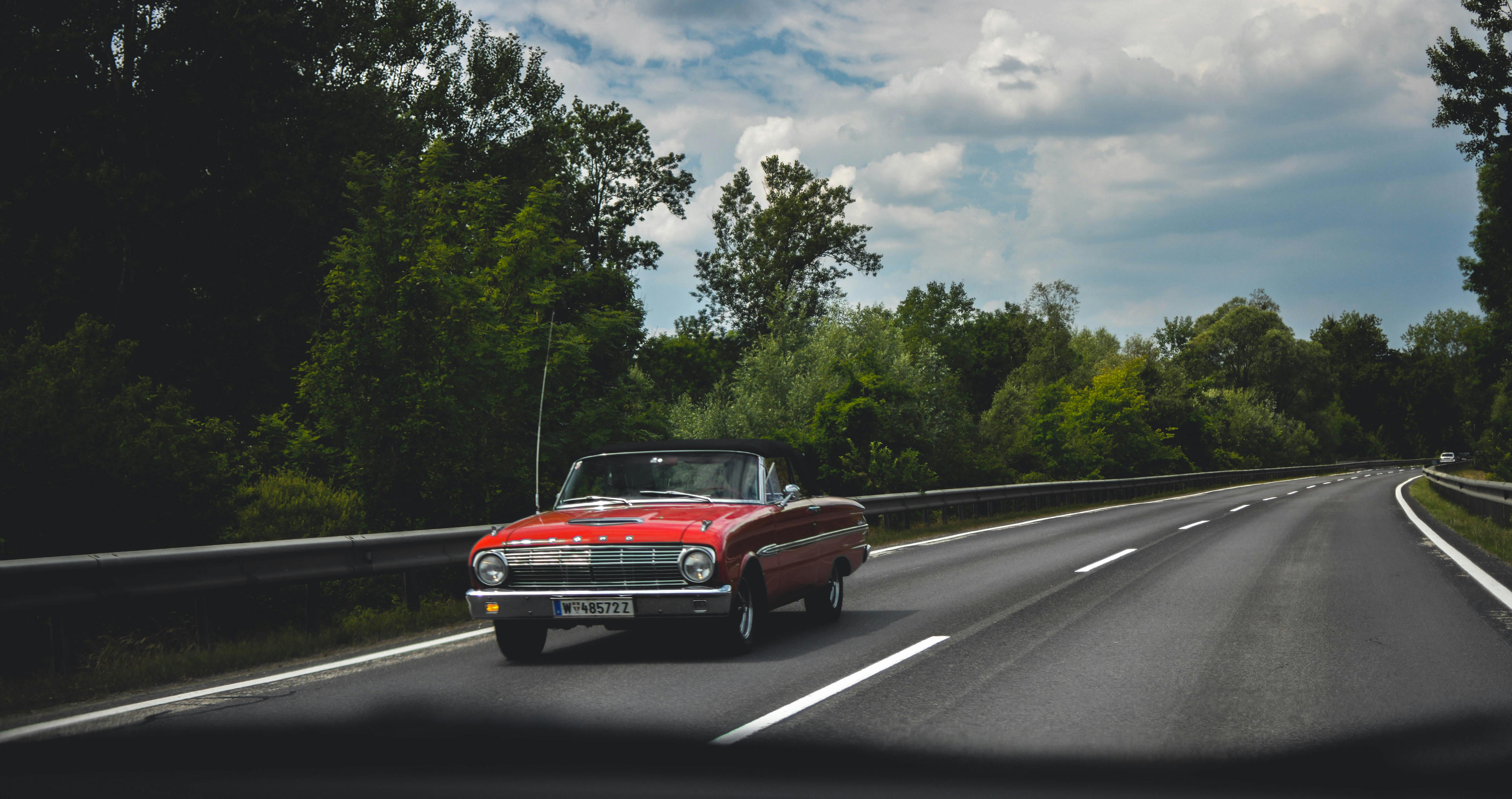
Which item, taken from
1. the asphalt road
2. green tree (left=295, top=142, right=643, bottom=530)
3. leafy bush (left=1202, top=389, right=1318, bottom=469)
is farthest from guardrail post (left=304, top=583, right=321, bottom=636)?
leafy bush (left=1202, top=389, right=1318, bottom=469)

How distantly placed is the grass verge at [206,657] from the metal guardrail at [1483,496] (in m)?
17.1

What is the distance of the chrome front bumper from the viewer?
7324 millimetres

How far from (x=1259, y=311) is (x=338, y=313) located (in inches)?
3652

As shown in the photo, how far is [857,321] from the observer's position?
154 ft

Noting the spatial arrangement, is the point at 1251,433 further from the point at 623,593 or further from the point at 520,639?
the point at 623,593

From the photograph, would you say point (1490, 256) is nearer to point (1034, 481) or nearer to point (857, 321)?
point (1034, 481)

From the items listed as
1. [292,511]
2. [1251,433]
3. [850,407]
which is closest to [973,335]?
[1251,433]

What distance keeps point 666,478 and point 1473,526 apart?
17.0 m

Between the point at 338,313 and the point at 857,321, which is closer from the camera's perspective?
the point at 338,313

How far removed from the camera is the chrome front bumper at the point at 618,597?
7.32 meters

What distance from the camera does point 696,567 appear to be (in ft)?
24.1

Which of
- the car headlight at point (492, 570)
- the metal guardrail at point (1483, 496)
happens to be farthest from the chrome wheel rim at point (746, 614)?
the metal guardrail at point (1483, 496)

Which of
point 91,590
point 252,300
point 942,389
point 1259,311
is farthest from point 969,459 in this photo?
point 1259,311

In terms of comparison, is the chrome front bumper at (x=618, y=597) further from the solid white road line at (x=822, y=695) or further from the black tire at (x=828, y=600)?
the black tire at (x=828, y=600)
